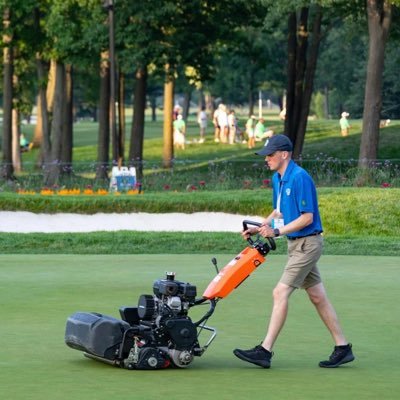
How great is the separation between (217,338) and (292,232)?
205cm

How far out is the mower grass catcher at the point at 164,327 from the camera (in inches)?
431

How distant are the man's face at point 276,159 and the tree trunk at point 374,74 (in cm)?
2599

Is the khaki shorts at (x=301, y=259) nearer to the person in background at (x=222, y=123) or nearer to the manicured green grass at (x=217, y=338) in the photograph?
the manicured green grass at (x=217, y=338)

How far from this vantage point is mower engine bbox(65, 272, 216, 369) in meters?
11.0

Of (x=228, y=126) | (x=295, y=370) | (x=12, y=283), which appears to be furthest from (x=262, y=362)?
(x=228, y=126)

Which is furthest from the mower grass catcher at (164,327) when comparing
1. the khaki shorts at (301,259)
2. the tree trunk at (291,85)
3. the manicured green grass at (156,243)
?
the tree trunk at (291,85)

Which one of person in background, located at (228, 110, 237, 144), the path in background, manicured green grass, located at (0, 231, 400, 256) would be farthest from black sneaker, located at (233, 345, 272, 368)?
person in background, located at (228, 110, 237, 144)

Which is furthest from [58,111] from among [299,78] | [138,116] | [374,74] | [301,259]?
[301,259]

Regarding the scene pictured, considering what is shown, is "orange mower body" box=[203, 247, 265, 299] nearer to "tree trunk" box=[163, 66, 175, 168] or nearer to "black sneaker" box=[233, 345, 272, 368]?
"black sneaker" box=[233, 345, 272, 368]

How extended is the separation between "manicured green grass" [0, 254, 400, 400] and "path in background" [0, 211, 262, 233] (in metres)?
7.00

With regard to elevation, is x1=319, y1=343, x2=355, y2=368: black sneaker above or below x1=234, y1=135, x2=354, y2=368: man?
below

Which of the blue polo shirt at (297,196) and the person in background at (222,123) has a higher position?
the blue polo shirt at (297,196)

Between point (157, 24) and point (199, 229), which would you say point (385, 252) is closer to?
point (199, 229)

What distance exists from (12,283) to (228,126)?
50.7 meters
